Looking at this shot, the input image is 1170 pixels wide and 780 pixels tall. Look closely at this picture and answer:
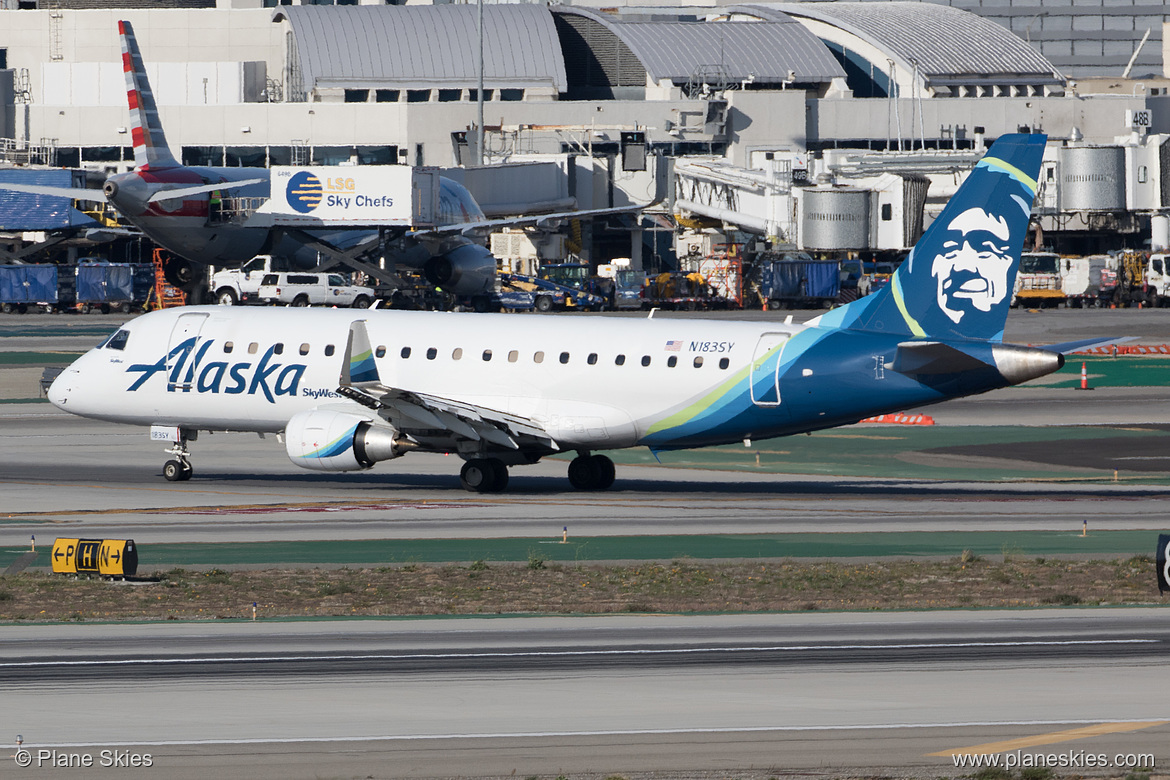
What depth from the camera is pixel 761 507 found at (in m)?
34.9

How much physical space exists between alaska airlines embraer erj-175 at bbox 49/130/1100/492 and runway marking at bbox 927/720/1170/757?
17.2 metres

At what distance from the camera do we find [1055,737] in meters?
15.2

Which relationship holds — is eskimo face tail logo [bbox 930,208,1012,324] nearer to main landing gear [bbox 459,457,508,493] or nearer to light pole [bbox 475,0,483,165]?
main landing gear [bbox 459,457,508,493]

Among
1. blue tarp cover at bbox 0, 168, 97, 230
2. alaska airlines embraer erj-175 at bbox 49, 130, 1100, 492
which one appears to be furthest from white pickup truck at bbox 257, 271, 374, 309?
alaska airlines embraer erj-175 at bbox 49, 130, 1100, 492

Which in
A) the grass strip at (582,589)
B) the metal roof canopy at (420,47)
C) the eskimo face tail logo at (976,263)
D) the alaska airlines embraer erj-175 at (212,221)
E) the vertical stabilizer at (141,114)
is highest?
the metal roof canopy at (420,47)

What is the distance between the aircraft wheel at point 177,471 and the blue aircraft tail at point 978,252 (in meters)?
17.3

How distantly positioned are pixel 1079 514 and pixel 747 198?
88308mm

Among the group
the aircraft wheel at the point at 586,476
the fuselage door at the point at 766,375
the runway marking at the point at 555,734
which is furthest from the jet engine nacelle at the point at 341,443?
the runway marking at the point at 555,734

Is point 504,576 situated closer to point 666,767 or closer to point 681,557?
point 681,557

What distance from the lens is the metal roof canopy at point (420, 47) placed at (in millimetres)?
137750

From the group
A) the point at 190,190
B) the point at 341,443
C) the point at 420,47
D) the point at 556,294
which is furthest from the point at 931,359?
the point at 420,47

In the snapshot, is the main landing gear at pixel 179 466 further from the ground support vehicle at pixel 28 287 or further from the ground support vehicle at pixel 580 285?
the ground support vehicle at pixel 28 287

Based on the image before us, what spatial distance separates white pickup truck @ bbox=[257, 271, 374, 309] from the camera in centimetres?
9088

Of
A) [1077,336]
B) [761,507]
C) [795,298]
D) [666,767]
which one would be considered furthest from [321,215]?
[666,767]
